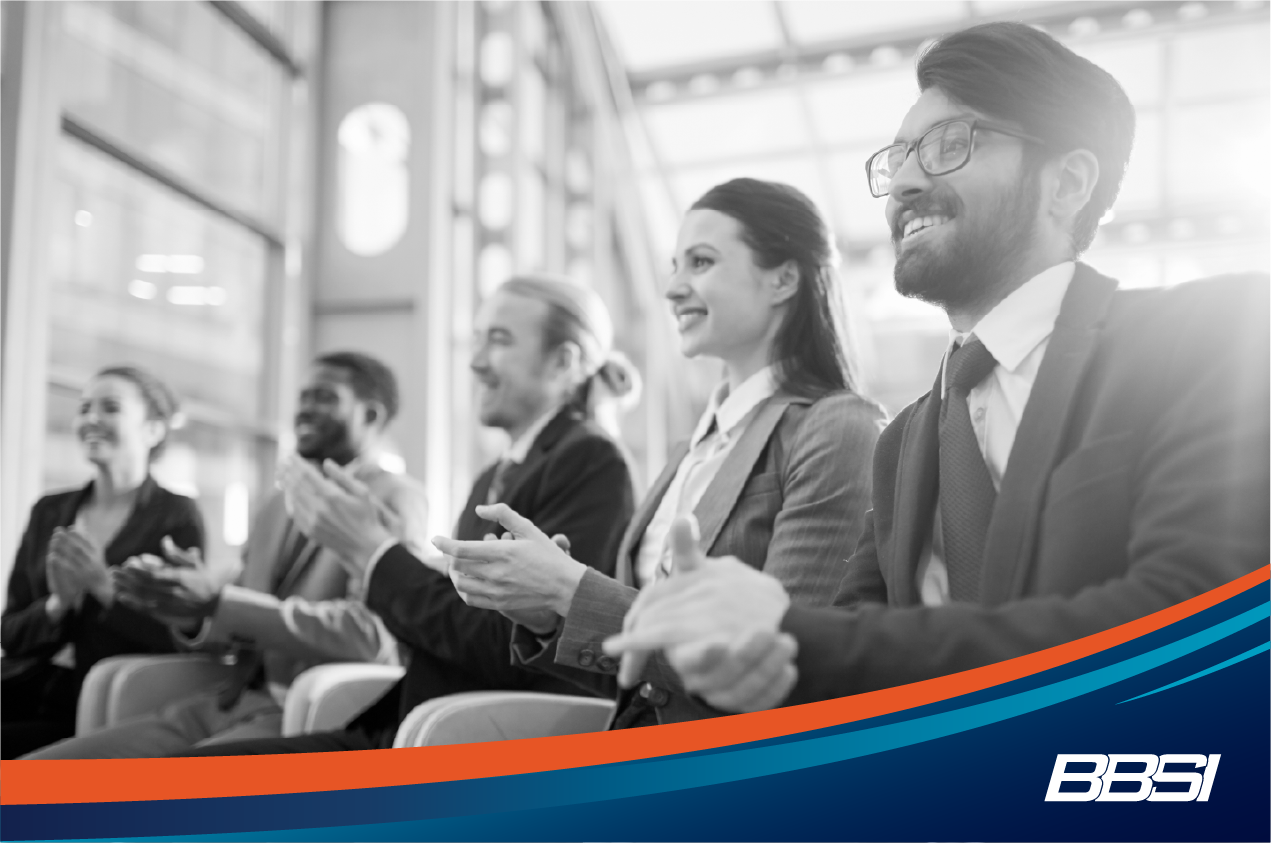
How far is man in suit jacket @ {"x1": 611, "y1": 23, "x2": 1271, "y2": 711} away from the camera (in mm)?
806

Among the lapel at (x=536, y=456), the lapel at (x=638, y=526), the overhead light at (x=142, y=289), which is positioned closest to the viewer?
the lapel at (x=638, y=526)

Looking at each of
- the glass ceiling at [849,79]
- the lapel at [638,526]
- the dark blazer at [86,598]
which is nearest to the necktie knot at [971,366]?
the lapel at [638,526]

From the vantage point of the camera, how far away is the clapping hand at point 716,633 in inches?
30.2

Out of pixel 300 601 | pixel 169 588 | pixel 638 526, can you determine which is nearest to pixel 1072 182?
pixel 638 526

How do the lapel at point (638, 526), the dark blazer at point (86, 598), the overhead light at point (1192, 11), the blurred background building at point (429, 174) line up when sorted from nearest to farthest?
the lapel at point (638, 526), the dark blazer at point (86, 598), the blurred background building at point (429, 174), the overhead light at point (1192, 11)

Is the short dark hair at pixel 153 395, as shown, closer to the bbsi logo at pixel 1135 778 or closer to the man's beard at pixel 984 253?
the man's beard at pixel 984 253

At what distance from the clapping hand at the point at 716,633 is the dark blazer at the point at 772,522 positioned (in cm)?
50

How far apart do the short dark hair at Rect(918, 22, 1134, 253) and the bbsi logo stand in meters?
0.60

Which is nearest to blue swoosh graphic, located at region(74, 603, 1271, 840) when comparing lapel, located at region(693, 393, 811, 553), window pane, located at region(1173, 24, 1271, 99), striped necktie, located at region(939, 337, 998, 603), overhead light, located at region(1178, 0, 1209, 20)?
striped necktie, located at region(939, 337, 998, 603)

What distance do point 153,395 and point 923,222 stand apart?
2.40m

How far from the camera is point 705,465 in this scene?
1729 mm

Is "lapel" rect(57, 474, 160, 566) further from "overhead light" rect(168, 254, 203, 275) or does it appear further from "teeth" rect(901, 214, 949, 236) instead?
"teeth" rect(901, 214, 949, 236)

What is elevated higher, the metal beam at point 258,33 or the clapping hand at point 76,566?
the metal beam at point 258,33

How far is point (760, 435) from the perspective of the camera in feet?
5.31
